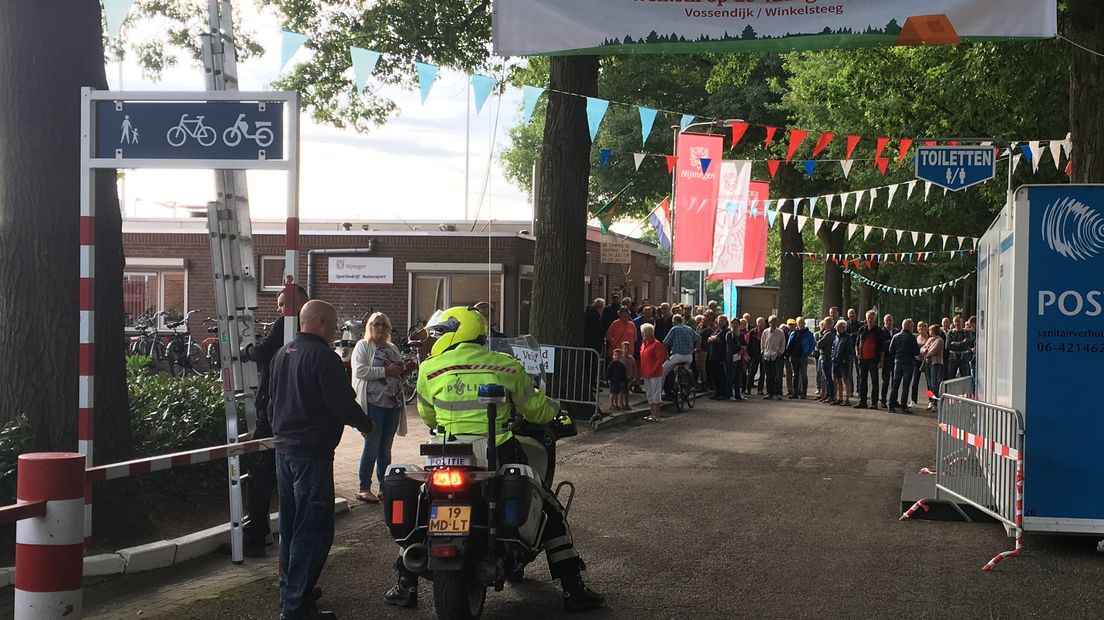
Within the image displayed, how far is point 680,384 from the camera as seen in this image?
21.2 meters

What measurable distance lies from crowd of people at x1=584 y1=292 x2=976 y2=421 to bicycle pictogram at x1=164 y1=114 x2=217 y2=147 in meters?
12.7

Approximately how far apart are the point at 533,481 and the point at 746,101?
34121 mm

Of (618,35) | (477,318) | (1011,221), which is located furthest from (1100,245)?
(477,318)

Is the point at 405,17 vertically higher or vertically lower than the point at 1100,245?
higher

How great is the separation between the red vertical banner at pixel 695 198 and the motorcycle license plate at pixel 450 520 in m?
16.9

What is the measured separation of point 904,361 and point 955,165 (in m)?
6.94

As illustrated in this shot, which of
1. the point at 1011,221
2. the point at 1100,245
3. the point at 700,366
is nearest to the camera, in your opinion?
the point at 1100,245

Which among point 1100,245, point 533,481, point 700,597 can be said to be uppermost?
point 1100,245

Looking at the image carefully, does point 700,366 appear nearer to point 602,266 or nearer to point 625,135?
point 602,266

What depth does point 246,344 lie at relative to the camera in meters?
8.16

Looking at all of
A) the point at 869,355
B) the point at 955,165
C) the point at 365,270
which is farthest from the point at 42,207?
the point at 365,270

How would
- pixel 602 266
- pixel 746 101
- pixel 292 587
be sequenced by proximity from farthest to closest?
pixel 746 101 → pixel 602 266 → pixel 292 587

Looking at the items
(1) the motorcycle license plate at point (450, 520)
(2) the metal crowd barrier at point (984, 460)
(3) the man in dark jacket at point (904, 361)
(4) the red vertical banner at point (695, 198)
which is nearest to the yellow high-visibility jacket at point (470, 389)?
(1) the motorcycle license plate at point (450, 520)

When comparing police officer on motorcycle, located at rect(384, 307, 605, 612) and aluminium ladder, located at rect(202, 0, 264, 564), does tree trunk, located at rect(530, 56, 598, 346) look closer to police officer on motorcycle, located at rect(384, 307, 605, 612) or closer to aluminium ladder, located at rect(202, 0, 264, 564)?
aluminium ladder, located at rect(202, 0, 264, 564)
